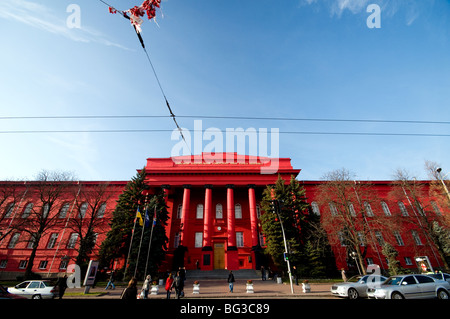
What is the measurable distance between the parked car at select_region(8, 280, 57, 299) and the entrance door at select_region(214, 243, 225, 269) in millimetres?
18676

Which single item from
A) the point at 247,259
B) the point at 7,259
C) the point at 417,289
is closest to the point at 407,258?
the point at 247,259

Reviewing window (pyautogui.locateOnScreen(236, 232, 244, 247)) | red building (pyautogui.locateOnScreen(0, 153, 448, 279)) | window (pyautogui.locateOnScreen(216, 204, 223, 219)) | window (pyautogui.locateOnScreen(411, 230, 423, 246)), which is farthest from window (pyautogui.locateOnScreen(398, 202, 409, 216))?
window (pyautogui.locateOnScreen(216, 204, 223, 219))

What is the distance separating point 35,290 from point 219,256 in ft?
65.5

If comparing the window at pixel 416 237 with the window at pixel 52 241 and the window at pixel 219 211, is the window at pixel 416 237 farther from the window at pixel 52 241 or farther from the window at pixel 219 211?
the window at pixel 52 241

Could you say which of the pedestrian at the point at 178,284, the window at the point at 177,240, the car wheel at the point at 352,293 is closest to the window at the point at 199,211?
the window at the point at 177,240

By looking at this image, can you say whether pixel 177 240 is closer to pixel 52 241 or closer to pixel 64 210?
pixel 52 241

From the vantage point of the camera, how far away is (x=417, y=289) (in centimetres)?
1046

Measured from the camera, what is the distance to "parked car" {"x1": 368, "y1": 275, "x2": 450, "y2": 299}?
1035 centimetres

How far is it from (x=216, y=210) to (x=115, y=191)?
15.8 metres

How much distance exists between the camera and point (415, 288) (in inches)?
412

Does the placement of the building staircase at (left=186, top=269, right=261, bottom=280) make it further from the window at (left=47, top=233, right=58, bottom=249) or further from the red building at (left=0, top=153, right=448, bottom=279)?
the window at (left=47, top=233, right=58, bottom=249)
